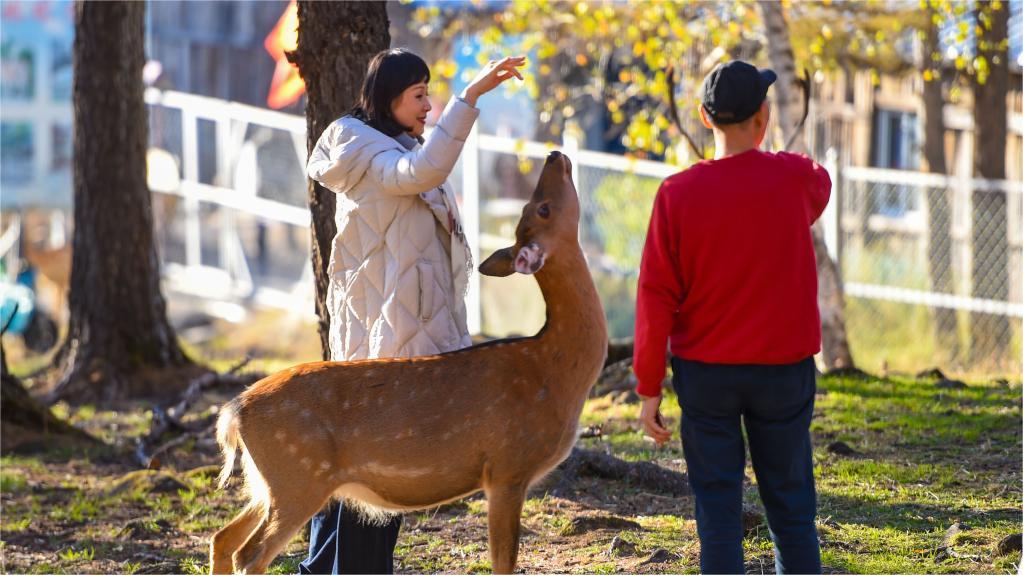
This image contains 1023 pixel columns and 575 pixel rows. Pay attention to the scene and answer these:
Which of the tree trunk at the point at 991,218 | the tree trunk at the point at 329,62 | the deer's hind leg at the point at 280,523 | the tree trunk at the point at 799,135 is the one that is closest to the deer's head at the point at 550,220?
the deer's hind leg at the point at 280,523

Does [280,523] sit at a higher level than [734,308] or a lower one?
lower

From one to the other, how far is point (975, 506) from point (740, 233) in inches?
100

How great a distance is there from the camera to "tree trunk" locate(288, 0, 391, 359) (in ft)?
19.2

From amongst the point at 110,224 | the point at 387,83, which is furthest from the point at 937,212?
the point at 387,83

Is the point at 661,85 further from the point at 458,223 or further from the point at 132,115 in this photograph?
the point at 458,223

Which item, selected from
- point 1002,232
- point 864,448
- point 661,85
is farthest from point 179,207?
point 864,448

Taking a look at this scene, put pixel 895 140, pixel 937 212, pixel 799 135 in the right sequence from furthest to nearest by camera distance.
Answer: pixel 895 140 < pixel 937 212 < pixel 799 135

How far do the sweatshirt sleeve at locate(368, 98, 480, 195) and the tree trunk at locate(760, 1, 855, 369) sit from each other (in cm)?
476

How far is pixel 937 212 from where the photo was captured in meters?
12.7

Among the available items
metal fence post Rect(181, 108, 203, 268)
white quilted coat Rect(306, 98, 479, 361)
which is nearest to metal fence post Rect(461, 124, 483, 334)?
metal fence post Rect(181, 108, 203, 268)

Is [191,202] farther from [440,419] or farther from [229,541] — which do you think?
[440,419]

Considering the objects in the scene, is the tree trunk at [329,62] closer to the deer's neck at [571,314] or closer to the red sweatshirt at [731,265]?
the deer's neck at [571,314]

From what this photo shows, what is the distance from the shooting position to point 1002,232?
12.0 meters

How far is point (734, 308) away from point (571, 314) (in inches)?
24.0
